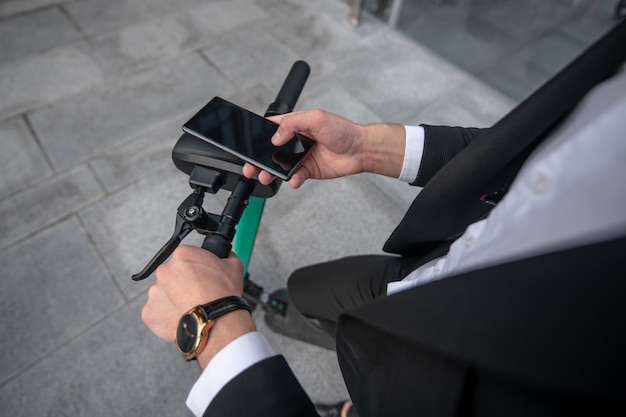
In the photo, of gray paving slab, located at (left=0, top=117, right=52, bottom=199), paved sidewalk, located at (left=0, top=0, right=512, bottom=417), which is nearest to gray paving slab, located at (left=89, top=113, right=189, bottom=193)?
paved sidewalk, located at (left=0, top=0, right=512, bottom=417)

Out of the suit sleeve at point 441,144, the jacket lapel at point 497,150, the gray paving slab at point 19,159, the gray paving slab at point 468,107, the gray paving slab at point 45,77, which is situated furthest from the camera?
the gray paving slab at point 468,107

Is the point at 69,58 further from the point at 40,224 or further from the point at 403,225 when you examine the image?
the point at 403,225

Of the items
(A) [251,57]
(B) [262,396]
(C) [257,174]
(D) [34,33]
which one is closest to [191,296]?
(B) [262,396]

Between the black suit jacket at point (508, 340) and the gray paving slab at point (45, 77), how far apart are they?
8.67 feet

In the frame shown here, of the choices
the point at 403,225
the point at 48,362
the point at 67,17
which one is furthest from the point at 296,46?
the point at 48,362

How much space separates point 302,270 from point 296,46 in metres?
2.21

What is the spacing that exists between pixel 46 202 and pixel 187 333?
1802 mm

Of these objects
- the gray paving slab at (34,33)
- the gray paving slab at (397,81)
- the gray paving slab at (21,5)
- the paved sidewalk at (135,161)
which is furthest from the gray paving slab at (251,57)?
the gray paving slab at (21,5)

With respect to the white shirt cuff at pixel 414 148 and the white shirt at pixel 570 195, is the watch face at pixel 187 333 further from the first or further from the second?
the white shirt cuff at pixel 414 148

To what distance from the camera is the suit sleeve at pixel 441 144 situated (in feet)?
3.36

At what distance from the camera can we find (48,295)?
5.39 ft

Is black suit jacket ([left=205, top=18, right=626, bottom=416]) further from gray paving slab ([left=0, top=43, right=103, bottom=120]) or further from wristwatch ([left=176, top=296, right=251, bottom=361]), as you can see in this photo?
gray paving slab ([left=0, top=43, right=103, bottom=120])

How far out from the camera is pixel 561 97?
57cm

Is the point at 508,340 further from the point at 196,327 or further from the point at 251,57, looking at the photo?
the point at 251,57
